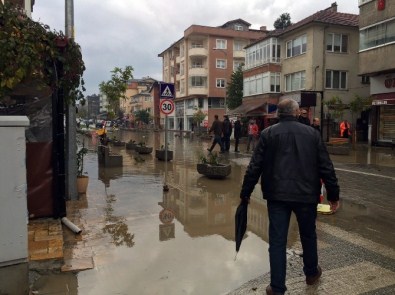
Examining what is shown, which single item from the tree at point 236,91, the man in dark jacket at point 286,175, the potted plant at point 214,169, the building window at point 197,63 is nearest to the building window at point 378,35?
the potted plant at point 214,169

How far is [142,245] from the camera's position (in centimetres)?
540

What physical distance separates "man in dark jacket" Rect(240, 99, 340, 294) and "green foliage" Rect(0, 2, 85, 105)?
328cm

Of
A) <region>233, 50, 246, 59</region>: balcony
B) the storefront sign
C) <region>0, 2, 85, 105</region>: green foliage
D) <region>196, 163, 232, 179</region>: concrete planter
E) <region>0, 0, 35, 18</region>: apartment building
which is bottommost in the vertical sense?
<region>196, 163, 232, 179</region>: concrete planter

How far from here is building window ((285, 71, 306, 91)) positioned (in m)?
31.2

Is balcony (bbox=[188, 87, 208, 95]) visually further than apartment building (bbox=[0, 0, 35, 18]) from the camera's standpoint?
Yes

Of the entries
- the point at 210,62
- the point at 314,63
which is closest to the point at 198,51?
the point at 210,62

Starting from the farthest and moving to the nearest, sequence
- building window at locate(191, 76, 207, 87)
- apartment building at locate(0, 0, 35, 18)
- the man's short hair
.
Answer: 1. building window at locate(191, 76, 207, 87)
2. apartment building at locate(0, 0, 35, 18)
3. the man's short hair

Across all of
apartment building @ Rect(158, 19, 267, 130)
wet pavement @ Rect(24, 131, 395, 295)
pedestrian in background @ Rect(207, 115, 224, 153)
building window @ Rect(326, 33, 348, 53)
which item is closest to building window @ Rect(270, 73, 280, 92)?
building window @ Rect(326, 33, 348, 53)

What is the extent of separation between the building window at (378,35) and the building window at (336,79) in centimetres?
531

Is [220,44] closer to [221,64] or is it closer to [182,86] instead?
[221,64]

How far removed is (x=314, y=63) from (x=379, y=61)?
6.76m

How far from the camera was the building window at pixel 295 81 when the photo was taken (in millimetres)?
31234

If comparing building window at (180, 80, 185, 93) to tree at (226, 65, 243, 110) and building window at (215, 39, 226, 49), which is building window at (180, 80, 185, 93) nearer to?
building window at (215, 39, 226, 49)

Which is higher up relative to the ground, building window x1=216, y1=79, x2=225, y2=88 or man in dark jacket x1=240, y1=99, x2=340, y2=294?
building window x1=216, y1=79, x2=225, y2=88
